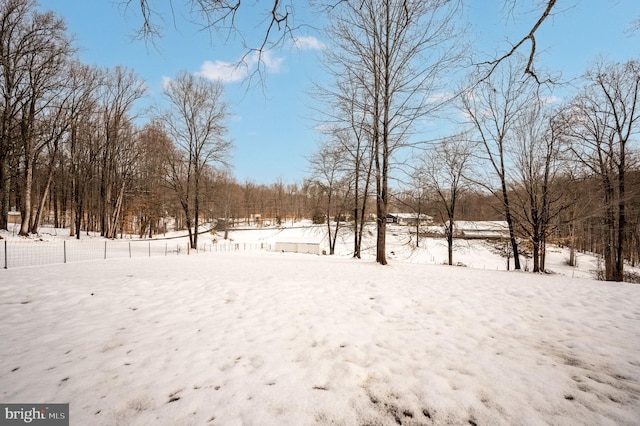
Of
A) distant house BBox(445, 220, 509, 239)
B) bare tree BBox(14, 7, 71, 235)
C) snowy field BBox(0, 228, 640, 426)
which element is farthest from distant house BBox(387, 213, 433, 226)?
bare tree BBox(14, 7, 71, 235)

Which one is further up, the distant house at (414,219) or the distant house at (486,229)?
the distant house at (414,219)

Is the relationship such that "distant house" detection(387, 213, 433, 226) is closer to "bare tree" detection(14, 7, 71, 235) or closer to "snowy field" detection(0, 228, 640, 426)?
"snowy field" detection(0, 228, 640, 426)

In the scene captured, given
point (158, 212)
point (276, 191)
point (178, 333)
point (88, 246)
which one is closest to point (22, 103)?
point (88, 246)

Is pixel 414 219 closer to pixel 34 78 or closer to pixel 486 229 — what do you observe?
pixel 486 229

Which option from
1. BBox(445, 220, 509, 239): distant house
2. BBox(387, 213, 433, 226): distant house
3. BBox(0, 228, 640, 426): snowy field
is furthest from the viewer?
BBox(445, 220, 509, 239): distant house

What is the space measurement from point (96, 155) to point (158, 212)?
10408 mm

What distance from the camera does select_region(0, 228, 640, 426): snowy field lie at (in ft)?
6.65

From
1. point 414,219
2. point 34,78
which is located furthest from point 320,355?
point 34,78

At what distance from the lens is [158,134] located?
81.3ft

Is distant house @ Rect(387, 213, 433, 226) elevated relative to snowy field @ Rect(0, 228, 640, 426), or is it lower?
elevated

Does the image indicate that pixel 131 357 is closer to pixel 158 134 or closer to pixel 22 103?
pixel 22 103

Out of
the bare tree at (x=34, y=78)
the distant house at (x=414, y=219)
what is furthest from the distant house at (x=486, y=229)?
the bare tree at (x=34, y=78)

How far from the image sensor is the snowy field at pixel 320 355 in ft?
6.65

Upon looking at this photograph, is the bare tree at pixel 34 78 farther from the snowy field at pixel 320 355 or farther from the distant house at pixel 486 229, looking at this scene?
the distant house at pixel 486 229
